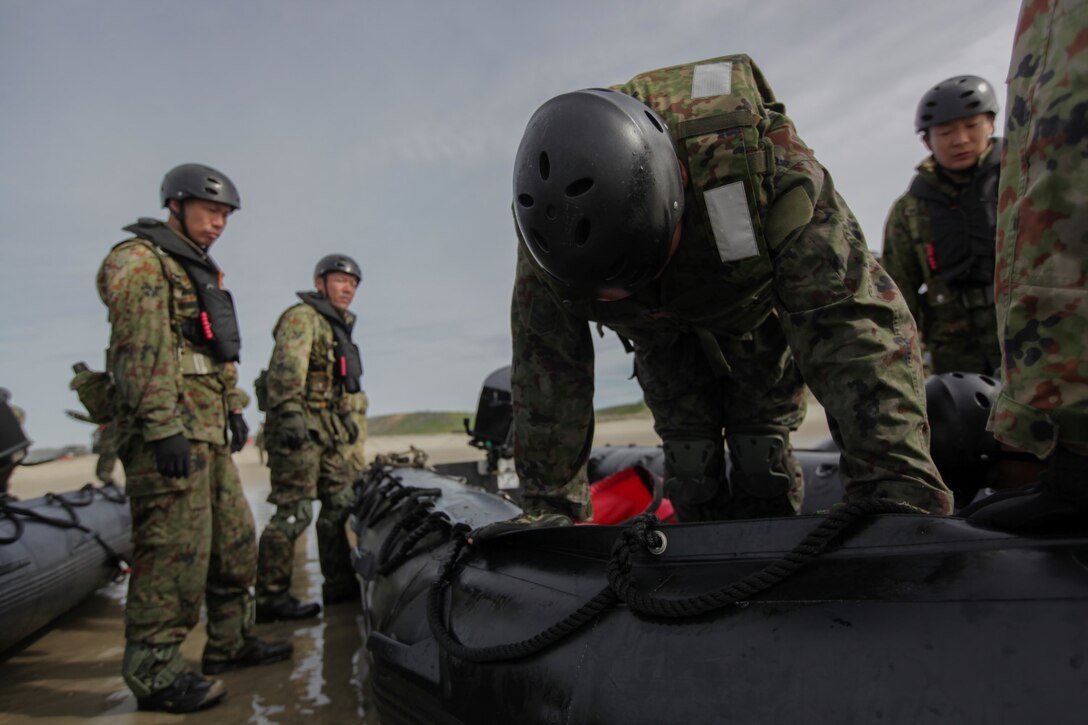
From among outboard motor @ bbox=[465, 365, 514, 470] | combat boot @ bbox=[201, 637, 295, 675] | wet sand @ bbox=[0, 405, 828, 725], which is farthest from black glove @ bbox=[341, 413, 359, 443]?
combat boot @ bbox=[201, 637, 295, 675]

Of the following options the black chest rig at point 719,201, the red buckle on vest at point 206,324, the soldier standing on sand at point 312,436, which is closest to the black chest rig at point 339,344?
the soldier standing on sand at point 312,436

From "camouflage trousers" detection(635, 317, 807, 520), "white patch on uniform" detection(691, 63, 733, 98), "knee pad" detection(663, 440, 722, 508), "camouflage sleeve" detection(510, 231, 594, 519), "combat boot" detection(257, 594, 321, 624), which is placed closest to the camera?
"white patch on uniform" detection(691, 63, 733, 98)

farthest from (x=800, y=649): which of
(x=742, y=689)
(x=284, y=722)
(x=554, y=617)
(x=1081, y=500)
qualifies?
(x=284, y=722)

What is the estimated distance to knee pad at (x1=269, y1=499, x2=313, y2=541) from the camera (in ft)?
13.5

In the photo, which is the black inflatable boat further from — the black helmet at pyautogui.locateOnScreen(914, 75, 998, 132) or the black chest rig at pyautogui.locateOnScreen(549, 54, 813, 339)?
the black helmet at pyautogui.locateOnScreen(914, 75, 998, 132)

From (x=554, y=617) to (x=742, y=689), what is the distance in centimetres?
46

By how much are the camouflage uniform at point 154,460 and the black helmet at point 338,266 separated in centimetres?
198

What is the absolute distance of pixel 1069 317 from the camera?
2.53ft

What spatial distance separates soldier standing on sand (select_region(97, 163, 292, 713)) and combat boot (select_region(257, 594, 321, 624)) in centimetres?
72

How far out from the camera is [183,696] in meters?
2.68

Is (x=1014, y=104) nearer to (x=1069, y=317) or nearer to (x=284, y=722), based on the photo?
(x=1069, y=317)

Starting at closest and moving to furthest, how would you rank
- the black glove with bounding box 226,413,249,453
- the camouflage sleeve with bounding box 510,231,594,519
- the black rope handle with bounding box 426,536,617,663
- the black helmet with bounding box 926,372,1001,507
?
the black rope handle with bounding box 426,536,617,663
the black helmet with bounding box 926,372,1001,507
the camouflage sleeve with bounding box 510,231,594,519
the black glove with bounding box 226,413,249,453

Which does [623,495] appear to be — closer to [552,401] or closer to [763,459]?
[763,459]

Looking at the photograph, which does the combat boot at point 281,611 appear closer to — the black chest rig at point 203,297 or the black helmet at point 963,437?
the black chest rig at point 203,297
